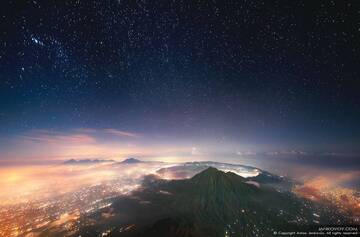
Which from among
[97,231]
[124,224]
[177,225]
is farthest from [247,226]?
[97,231]

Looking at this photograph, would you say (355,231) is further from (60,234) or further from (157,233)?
(60,234)

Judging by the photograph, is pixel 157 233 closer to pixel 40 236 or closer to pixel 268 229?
pixel 268 229

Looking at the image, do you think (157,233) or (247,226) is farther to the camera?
(247,226)

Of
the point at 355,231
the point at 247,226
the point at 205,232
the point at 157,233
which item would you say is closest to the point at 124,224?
the point at 157,233

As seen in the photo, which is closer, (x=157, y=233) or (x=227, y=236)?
(x=157, y=233)

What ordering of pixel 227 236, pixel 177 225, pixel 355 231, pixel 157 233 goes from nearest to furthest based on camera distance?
pixel 157 233
pixel 177 225
pixel 227 236
pixel 355 231

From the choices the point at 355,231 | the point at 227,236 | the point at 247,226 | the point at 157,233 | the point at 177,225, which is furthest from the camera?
the point at 247,226

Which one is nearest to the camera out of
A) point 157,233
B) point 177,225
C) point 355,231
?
point 157,233

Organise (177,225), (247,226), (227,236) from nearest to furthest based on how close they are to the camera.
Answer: (177,225) < (227,236) < (247,226)

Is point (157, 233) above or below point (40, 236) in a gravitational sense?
above
